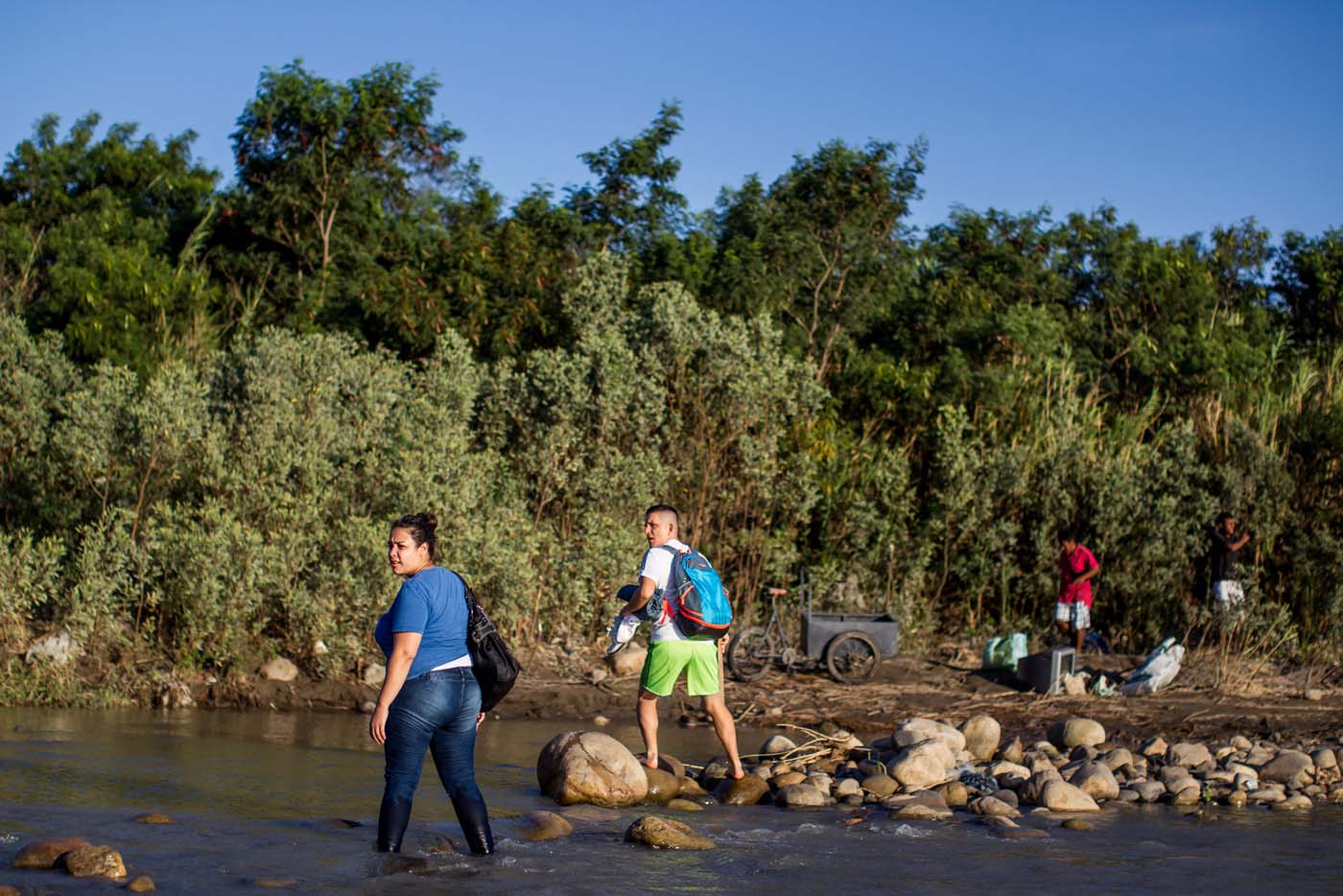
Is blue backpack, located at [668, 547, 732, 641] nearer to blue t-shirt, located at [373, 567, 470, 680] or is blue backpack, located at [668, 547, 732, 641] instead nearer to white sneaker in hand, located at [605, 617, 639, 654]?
white sneaker in hand, located at [605, 617, 639, 654]

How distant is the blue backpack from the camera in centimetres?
871

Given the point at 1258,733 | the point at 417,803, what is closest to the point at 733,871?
the point at 417,803

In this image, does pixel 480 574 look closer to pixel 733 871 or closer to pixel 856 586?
pixel 856 586

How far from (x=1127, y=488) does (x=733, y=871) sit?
1128 centimetres

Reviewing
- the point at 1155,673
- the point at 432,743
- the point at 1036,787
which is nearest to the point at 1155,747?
the point at 1036,787

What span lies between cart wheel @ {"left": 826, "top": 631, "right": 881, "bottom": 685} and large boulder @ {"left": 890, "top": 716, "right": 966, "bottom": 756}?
13.1ft

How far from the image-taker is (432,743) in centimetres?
654

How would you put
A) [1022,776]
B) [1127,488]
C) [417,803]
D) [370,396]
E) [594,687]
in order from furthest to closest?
1. [1127,488]
2. [370,396]
3. [594,687]
4. [1022,776]
5. [417,803]

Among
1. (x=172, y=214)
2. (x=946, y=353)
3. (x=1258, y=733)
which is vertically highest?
(x=172, y=214)

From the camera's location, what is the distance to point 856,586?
57.0ft

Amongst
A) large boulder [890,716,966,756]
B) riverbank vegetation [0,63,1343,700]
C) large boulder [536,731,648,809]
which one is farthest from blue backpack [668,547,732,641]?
riverbank vegetation [0,63,1343,700]

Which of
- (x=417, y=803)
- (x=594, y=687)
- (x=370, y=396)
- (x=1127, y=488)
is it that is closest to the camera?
(x=417, y=803)

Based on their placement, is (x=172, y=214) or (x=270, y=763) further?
(x=172, y=214)

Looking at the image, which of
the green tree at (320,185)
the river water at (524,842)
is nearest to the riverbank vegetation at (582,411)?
the green tree at (320,185)
